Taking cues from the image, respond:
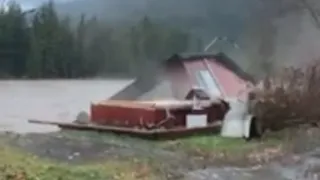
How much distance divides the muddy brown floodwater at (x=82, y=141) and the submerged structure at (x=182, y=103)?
0.53 ft

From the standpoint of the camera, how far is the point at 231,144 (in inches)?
171

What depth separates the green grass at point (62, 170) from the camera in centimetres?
265

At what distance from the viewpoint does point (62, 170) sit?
2814 millimetres

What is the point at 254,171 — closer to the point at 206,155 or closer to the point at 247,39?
the point at 206,155

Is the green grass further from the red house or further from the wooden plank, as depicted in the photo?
the red house

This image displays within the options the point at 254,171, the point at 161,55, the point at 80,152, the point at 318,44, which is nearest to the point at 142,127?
the point at 161,55

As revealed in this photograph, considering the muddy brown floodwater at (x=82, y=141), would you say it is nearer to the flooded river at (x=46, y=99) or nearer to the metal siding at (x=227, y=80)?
the flooded river at (x=46, y=99)

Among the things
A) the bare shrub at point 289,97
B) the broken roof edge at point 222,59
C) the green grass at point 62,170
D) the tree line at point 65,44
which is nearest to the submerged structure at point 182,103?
the broken roof edge at point 222,59

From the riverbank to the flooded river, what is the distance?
1.10 feet

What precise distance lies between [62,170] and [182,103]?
210 cm

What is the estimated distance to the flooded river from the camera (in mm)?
4430

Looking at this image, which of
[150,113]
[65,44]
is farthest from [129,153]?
[65,44]

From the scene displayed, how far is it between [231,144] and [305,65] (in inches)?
39.3

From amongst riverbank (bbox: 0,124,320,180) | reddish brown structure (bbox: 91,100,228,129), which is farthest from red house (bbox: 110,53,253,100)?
riverbank (bbox: 0,124,320,180)
